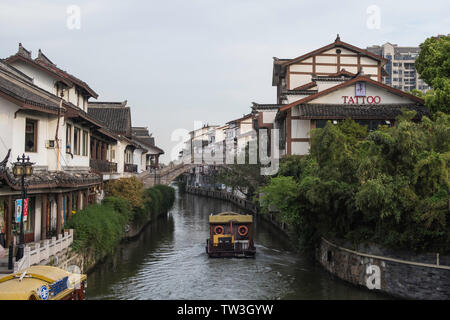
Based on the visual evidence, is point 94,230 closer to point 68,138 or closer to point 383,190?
point 68,138

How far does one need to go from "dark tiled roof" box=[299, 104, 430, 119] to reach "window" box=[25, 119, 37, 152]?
15527 millimetres

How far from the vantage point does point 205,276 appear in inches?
763

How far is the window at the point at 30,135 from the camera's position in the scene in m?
18.3

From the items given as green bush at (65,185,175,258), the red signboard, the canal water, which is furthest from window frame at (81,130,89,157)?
the red signboard

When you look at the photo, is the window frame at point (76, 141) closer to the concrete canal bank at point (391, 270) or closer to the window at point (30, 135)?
the window at point (30, 135)

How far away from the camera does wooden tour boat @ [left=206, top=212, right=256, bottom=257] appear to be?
76.6 ft

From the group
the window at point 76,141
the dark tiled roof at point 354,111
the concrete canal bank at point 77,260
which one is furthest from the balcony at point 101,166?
the dark tiled roof at point 354,111

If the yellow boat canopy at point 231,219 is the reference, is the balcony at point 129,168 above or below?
above

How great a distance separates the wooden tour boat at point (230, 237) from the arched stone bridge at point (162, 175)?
20.3 meters
